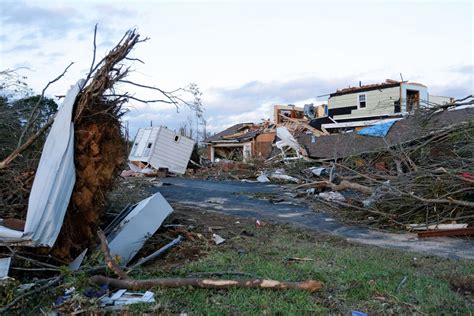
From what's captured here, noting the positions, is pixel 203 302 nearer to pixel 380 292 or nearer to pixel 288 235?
pixel 380 292

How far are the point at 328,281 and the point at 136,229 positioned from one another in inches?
108

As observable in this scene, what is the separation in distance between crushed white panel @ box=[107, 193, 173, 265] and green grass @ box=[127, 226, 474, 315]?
61cm

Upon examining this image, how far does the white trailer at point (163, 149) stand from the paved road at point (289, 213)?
6.24 metres

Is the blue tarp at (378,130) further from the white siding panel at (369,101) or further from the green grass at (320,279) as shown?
the green grass at (320,279)

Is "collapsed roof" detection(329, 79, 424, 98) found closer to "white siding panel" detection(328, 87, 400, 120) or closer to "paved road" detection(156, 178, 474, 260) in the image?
"white siding panel" detection(328, 87, 400, 120)

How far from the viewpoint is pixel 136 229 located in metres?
5.80

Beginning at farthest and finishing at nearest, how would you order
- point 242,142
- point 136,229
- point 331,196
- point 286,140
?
1. point 242,142
2. point 286,140
3. point 331,196
4. point 136,229

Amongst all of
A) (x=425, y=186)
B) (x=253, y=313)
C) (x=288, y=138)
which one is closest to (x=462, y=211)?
(x=425, y=186)

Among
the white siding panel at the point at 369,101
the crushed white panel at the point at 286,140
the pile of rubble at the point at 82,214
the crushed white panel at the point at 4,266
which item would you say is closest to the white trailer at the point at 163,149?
the crushed white panel at the point at 286,140

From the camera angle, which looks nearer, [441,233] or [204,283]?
[204,283]

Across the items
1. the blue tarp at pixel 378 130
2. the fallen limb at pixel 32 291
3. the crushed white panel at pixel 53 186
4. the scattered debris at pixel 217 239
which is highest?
the blue tarp at pixel 378 130

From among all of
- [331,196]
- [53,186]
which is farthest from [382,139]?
[53,186]

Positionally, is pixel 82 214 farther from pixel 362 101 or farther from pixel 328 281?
pixel 362 101

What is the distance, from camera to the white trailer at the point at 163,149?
21156 mm
